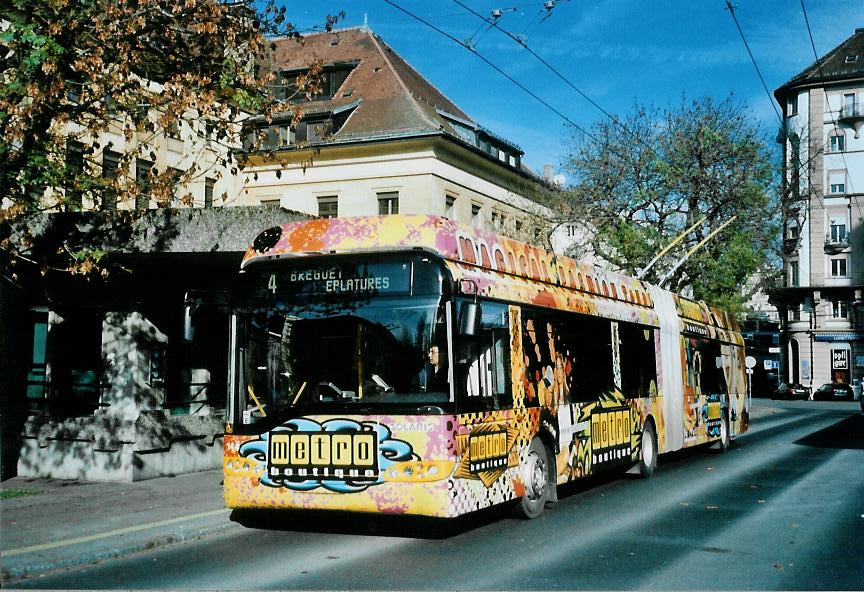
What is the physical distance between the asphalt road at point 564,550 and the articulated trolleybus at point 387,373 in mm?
487

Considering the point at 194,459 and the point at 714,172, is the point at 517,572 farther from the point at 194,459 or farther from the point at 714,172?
the point at 714,172

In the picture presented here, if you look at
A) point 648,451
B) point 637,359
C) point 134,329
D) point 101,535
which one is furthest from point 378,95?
point 101,535

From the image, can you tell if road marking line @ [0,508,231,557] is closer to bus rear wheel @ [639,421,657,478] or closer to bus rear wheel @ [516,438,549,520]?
bus rear wheel @ [516,438,549,520]

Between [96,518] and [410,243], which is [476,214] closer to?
[96,518]

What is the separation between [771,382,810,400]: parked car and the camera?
67.9 metres

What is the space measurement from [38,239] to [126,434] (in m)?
2.95

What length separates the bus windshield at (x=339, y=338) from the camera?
29.8 feet

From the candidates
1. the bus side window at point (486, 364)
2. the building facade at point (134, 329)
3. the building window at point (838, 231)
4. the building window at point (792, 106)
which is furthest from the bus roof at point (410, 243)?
the building window at point (792, 106)

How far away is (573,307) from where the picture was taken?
12.5 meters

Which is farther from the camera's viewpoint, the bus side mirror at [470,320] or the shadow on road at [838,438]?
the shadow on road at [838,438]

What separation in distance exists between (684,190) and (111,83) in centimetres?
2741

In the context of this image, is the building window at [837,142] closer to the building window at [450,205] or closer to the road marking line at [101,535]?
the building window at [450,205]

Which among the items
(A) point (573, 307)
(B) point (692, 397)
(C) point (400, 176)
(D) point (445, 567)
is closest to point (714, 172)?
(C) point (400, 176)

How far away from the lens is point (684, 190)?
3581 cm
